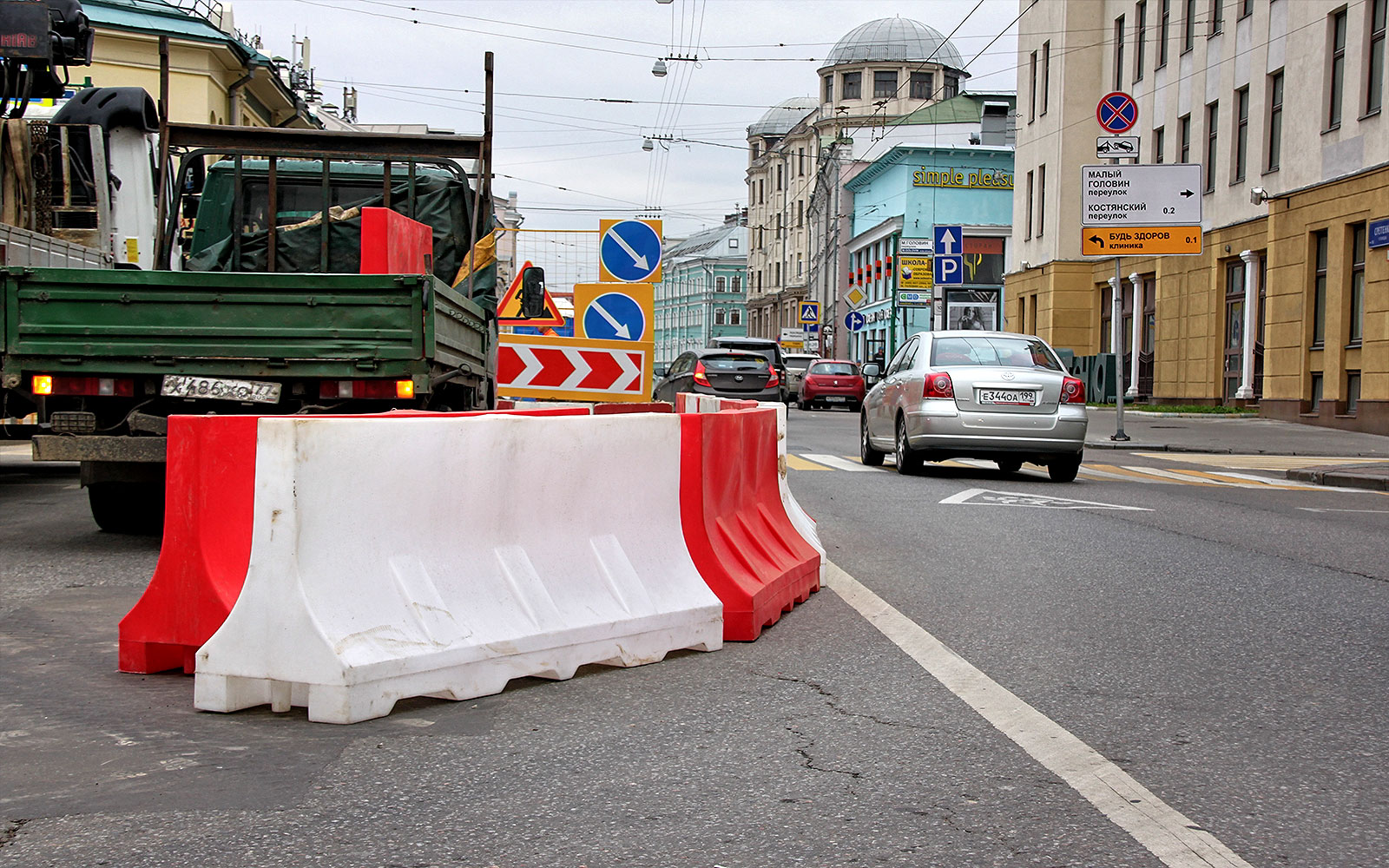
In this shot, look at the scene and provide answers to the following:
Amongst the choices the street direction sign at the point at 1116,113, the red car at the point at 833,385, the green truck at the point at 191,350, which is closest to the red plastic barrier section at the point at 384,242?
the green truck at the point at 191,350

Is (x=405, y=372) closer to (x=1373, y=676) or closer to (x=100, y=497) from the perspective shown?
(x=100, y=497)

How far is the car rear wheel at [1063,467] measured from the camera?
47.8 feet

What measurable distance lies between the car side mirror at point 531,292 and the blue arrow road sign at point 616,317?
1.40 meters

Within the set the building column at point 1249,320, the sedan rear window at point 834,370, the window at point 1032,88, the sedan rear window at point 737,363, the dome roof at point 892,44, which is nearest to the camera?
the sedan rear window at point 737,363

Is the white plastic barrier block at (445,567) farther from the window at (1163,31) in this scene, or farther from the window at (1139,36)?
the window at (1139,36)

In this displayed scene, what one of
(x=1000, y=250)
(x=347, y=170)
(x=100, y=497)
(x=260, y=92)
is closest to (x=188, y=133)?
(x=347, y=170)

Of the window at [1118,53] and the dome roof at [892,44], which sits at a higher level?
the dome roof at [892,44]

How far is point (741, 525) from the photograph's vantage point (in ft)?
20.9

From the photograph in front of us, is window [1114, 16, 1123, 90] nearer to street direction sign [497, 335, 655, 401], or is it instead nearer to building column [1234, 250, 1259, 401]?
building column [1234, 250, 1259, 401]

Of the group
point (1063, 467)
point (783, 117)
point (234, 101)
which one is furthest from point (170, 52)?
→ point (783, 117)

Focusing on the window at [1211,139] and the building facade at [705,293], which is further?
the building facade at [705,293]

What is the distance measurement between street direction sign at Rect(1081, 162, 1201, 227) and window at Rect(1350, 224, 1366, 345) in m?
3.28

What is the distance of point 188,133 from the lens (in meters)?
10.8

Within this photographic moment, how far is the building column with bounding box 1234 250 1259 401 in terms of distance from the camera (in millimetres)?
30719
